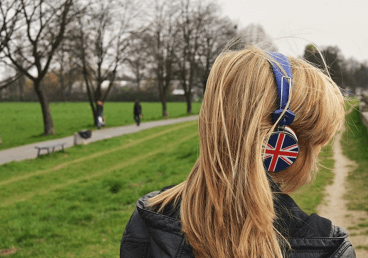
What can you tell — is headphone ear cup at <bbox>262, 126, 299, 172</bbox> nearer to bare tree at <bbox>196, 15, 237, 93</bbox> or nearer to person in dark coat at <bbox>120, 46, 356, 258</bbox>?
person in dark coat at <bbox>120, 46, 356, 258</bbox>

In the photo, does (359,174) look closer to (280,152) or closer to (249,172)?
(280,152)

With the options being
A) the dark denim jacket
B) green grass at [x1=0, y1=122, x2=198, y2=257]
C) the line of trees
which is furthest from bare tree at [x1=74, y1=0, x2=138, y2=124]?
the dark denim jacket

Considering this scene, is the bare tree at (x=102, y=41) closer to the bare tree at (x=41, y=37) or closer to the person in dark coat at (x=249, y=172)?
the bare tree at (x=41, y=37)

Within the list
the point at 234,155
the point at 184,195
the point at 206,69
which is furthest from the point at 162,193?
the point at 206,69

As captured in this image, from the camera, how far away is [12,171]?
34.3 ft

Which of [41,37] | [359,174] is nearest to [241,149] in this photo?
[359,174]

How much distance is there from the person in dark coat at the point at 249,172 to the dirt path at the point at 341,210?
2336 mm

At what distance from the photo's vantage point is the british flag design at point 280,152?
1163 millimetres

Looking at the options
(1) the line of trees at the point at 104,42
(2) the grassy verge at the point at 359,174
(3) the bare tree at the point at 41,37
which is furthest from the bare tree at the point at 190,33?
(2) the grassy verge at the point at 359,174

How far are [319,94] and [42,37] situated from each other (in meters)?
18.7

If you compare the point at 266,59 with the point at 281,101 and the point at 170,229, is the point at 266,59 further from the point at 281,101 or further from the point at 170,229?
the point at 170,229

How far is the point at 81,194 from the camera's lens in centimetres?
796

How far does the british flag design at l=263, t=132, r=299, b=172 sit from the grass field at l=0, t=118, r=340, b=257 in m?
1.52

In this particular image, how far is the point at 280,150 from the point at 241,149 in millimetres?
185
